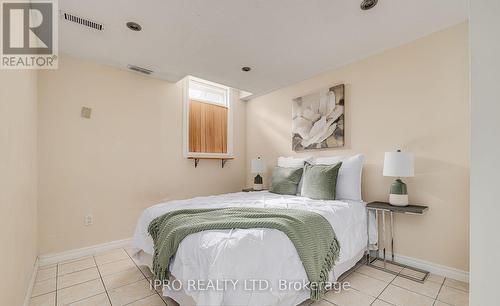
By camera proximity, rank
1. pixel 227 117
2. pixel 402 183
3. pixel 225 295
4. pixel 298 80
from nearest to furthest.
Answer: pixel 225 295 < pixel 402 183 < pixel 298 80 < pixel 227 117

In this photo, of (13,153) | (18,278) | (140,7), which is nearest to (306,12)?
(140,7)

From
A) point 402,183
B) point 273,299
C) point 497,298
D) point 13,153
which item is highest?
point 13,153

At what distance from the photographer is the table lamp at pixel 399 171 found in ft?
7.04

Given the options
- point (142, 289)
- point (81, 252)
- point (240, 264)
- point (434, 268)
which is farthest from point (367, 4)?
point (81, 252)

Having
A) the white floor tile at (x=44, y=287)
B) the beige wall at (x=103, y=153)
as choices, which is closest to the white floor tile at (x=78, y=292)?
the white floor tile at (x=44, y=287)

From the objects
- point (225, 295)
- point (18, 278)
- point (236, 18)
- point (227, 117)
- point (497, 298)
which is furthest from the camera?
point (227, 117)

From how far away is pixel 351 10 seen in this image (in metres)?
1.94

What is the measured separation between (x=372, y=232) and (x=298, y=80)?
7.72 feet

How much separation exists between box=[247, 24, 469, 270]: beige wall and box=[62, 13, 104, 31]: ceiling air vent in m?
2.85

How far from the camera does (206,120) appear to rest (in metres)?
3.93

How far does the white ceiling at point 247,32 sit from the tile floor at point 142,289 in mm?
2436

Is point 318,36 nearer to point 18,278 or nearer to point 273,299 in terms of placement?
point 273,299

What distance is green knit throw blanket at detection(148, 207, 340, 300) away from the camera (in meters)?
1.50

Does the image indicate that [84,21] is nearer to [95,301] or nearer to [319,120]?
[95,301]
